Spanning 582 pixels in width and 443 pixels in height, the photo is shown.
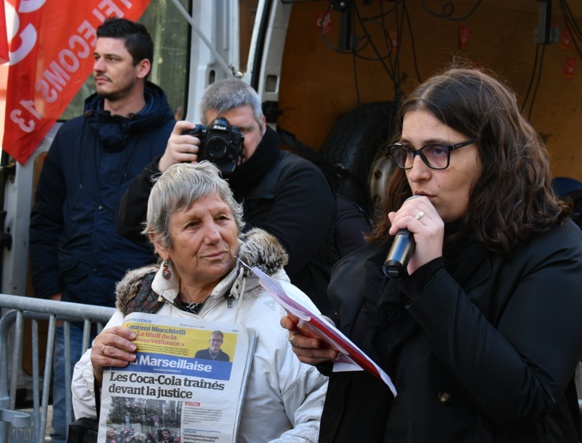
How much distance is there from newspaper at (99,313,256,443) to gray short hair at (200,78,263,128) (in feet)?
4.38

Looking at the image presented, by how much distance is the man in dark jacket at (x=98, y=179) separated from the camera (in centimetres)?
454

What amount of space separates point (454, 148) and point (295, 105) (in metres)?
3.75

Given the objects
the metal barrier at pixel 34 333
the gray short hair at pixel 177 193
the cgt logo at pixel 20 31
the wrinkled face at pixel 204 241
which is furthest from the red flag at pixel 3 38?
the wrinkled face at pixel 204 241

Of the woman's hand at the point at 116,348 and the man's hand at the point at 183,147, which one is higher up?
the man's hand at the point at 183,147

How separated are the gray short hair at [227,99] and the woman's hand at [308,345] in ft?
5.77

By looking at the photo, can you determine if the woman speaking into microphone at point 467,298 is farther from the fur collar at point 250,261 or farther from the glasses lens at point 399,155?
the fur collar at point 250,261

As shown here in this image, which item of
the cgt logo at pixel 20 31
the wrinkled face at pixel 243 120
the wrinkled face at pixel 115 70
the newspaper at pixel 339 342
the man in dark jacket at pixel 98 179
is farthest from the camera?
the cgt logo at pixel 20 31

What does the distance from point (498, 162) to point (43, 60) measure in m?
3.35

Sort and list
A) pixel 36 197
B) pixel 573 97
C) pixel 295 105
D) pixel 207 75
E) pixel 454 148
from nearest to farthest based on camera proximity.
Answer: pixel 454 148 → pixel 36 197 → pixel 207 75 → pixel 295 105 → pixel 573 97

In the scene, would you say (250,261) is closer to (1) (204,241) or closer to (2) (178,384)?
(1) (204,241)

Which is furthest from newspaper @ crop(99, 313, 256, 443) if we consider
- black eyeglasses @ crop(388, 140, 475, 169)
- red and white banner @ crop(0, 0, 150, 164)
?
red and white banner @ crop(0, 0, 150, 164)

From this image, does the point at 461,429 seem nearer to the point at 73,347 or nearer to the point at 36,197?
the point at 73,347

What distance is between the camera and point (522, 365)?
2.01 metres

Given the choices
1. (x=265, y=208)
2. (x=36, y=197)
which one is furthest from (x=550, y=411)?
(x=36, y=197)
